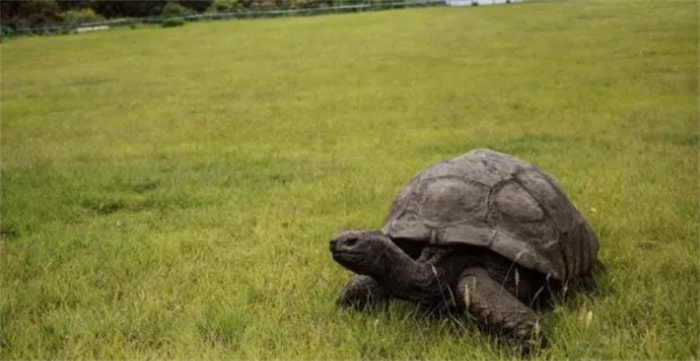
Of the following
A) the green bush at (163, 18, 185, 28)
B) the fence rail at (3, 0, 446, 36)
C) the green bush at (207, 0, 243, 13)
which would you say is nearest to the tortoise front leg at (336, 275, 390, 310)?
the fence rail at (3, 0, 446, 36)

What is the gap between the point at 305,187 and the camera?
364 inches

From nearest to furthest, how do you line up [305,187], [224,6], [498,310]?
[498,310] → [305,187] → [224,6]

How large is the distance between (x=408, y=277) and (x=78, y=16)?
5492cm

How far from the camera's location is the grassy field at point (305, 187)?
4.59m

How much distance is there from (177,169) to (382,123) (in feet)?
17.3

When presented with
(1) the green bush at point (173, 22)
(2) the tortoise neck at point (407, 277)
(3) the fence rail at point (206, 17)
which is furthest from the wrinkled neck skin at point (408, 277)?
(1) the green bush at point (173, 22)

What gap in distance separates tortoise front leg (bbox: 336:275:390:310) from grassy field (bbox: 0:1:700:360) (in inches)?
4.5

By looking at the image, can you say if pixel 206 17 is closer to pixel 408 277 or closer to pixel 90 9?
pixel 90 9

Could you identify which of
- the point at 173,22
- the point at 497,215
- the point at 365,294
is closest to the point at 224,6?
the point at 173,22

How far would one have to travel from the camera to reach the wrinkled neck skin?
4.18 m

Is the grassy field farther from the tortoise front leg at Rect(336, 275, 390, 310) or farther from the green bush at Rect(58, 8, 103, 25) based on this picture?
the green bush at Rect(58, 8, 103, 25)

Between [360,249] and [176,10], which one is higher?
[360,249]

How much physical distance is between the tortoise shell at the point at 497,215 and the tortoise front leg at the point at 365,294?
0.34 meters

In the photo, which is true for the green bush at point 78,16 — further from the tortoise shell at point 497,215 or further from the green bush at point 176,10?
the tortoise shell at point 497,215
